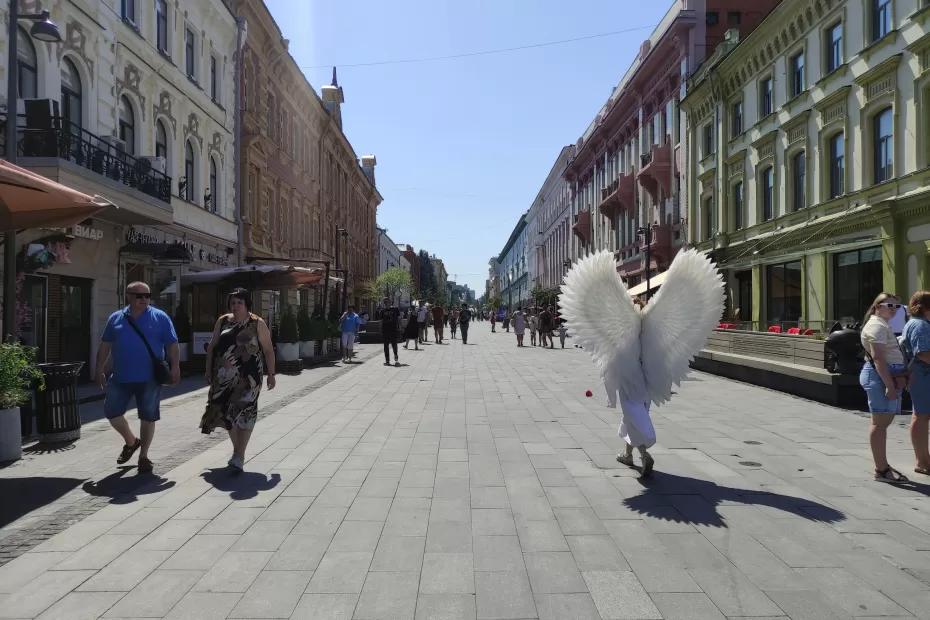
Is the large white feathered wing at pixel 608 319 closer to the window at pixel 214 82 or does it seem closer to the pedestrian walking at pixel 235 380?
the pedestrian walking at pixel 235 380

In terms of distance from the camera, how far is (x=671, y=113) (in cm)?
3191

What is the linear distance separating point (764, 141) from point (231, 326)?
21693 mm

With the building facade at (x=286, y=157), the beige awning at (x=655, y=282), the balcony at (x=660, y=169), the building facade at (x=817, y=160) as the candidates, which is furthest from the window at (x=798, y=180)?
the building facade at (x=286, y=157)

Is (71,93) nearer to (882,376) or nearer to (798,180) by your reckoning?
(882,376)

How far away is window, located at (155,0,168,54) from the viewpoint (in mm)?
18109

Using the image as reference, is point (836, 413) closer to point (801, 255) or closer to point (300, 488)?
point (300, 488)

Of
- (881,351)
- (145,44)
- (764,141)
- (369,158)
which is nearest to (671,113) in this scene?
(764,141)

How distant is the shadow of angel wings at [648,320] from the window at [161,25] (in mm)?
16538

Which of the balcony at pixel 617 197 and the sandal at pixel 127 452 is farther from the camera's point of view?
the balcony at pixel 617 197

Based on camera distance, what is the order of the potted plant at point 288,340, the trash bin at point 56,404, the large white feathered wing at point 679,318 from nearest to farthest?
the large white feathered wing at point 679,318, the trash bin at point 56,404, the potted plant at point 288,340

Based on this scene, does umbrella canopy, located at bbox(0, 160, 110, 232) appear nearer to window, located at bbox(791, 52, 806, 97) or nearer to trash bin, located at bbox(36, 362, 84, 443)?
trash bin, located at bbox(36, 362, 84, 443)

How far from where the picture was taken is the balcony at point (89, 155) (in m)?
11.6

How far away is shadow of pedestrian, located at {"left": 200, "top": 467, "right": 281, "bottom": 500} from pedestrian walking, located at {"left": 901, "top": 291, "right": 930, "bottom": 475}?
5424 mm

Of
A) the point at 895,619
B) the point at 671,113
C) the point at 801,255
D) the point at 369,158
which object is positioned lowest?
the point at 895,619
